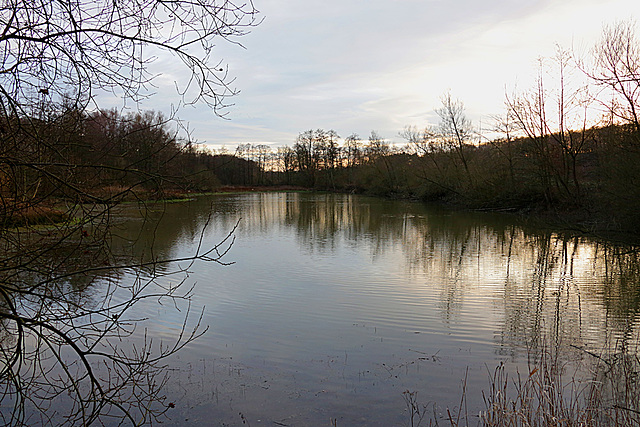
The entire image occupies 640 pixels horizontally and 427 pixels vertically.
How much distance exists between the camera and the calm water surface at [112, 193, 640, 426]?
13.4ft

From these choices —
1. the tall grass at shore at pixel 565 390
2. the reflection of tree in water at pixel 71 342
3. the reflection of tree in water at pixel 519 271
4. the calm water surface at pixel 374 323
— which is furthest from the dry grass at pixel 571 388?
the reflection of tree in water at pixel 71 342

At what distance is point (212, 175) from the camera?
2.76 m

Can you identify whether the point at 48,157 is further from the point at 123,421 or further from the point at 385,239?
the point at 385,239

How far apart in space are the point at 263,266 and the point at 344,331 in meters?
4.44

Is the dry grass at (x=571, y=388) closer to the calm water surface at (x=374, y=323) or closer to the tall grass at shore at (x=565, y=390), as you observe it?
the tall grass at shore at (x=565, y=390)

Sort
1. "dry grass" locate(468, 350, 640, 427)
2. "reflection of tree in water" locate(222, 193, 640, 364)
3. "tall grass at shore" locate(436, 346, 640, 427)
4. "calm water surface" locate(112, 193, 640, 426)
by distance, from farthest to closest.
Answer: "reflection of tree in water" locate(222, 193, 640, 364)
"calm water surface" locate(112, 193, 640, 426)
"dry grass" locate(468, 350, 640, 427)
"tall grass at shore" locate(436, 346, 640, 427)

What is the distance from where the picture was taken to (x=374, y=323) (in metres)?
6.10

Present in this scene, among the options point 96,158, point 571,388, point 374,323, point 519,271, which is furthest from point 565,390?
point 519,271

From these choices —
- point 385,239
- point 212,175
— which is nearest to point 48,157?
point 212,175

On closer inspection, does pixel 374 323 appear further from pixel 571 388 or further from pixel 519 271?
pixel 519 271

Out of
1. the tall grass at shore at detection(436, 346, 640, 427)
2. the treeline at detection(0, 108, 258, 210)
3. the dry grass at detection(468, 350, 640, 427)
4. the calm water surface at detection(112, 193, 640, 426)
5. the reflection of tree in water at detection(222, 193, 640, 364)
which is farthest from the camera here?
the reflection of tree in water at detection(222, 193, 640, 364)

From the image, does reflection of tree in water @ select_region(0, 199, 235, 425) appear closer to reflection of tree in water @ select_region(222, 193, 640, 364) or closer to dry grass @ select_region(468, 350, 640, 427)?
dry grass @ select_region(468, 350, 640, 427)

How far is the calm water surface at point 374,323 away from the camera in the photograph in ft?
13.4

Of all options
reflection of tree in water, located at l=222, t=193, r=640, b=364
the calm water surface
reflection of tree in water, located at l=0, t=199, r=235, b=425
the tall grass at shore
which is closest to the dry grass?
the tall grass at shore
